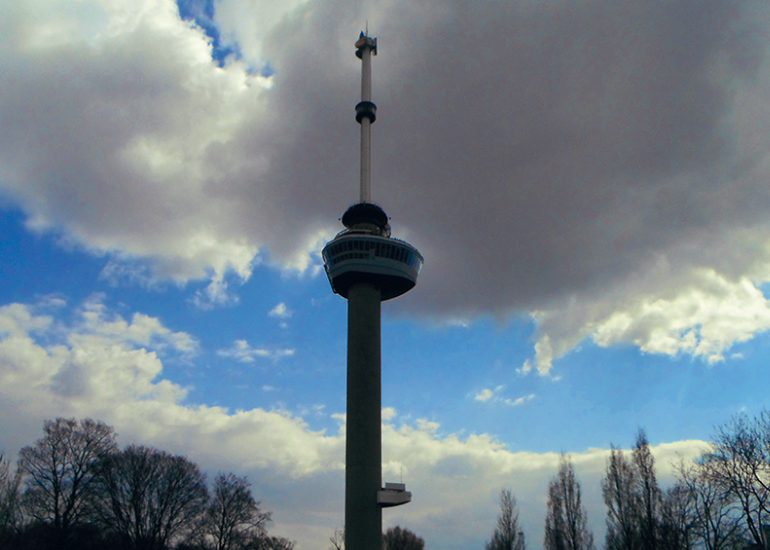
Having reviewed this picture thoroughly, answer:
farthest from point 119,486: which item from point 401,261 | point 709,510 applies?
point 709,510

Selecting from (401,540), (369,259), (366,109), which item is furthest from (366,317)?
(401,540)

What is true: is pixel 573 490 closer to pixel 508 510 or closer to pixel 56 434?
pixel 508 510

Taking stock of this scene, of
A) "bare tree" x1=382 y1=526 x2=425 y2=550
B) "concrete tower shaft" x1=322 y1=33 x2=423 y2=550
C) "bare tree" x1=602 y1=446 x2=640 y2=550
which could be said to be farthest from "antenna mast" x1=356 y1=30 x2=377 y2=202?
"bare tree" x1=382 y1=526 x2=425 y2=550

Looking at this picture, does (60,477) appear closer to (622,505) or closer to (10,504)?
(10,504)

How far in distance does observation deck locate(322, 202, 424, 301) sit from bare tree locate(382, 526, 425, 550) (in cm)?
7384

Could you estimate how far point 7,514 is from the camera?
61.6 metres

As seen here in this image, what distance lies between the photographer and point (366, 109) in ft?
264

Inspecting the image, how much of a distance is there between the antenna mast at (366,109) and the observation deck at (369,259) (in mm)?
4576

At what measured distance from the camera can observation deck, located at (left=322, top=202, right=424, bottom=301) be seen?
6938 cm

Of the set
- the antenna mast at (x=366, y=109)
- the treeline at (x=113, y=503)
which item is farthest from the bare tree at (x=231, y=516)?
the antenna mast at (x=366, y=109)

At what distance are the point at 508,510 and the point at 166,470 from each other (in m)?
49.6

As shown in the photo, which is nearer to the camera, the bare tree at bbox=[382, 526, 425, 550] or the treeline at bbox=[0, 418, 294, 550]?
the treeline at bbox=[0, 418, 294, 550]

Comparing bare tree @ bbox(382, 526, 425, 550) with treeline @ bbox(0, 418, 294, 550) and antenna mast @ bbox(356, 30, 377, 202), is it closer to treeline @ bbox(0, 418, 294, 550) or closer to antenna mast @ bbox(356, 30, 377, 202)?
treeline @ bbox(0, 418, 294, 550)

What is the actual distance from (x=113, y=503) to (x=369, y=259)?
43.1 metres
